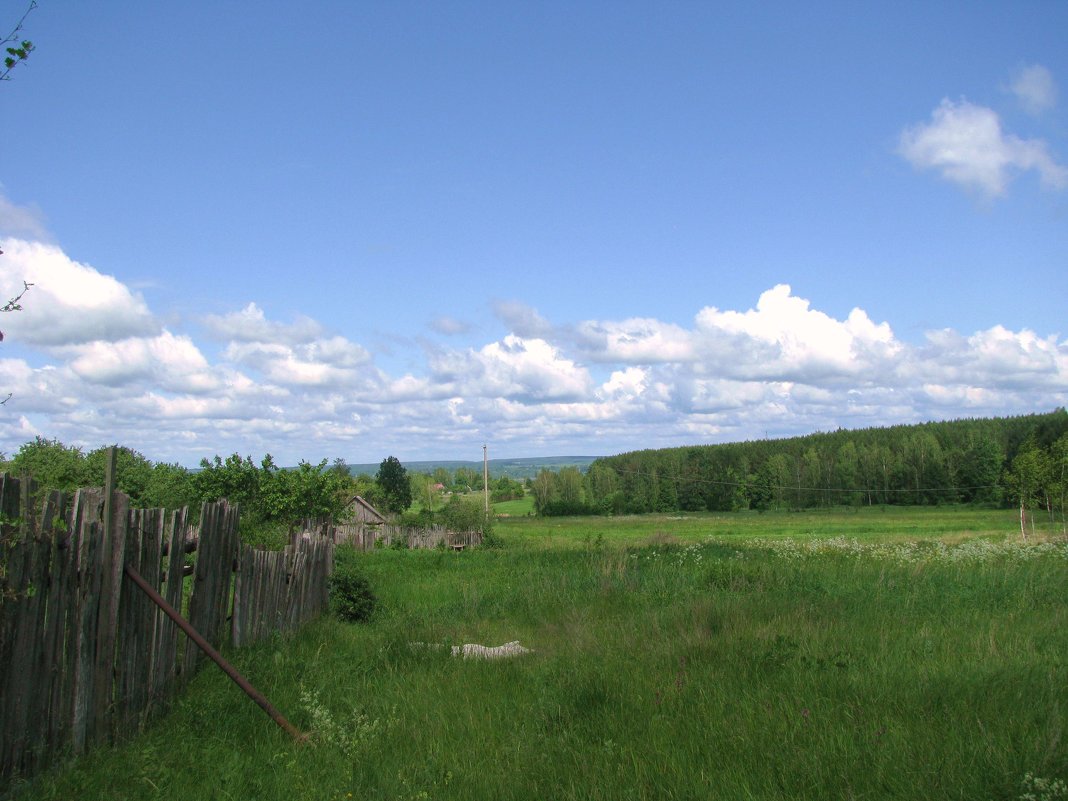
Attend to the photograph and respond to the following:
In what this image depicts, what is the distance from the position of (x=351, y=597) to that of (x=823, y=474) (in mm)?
116610

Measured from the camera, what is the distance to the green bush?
1250 cm

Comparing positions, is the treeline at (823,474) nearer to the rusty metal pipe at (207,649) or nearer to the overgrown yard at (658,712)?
the overgrown yard at (658,712)

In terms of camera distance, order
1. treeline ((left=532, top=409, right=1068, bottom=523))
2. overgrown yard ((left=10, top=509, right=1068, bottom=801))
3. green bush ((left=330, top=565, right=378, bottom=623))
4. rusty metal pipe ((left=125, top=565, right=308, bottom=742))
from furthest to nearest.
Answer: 1. treeline ((left=532, top=409, right=1068, bottom=523))
2. green bush ((left=330, top=565, right=378, bottom=623))
3. rusty metal pipe ((left=125, top=565, right=308, bottom=742))
4. overgrown yard ((left=10, top=509, right=1068, bottom=801))

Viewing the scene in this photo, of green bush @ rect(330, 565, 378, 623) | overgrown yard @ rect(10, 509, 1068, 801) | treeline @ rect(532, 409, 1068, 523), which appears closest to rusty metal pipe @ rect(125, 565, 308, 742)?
overgrown yard @ rect(10, 509, 1068, 801)

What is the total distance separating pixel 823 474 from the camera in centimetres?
11819

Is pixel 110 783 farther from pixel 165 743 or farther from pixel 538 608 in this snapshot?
pixel 538 608

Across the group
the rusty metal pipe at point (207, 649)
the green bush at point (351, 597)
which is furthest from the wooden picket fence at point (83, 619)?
the green bush at point (351, 597)

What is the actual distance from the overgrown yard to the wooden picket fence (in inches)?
10.3

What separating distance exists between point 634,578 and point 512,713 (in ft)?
27.8

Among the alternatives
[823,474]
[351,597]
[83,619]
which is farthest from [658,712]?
[823,474]

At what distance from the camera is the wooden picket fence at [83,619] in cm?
438

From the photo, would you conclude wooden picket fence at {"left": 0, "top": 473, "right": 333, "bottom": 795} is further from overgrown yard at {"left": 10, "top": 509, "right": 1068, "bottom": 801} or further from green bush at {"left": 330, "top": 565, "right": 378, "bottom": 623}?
→ green bush at {"left": 330, "top": 565, "right": 378, "bottom": 623}

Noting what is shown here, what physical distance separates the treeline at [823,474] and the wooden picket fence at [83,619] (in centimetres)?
9580

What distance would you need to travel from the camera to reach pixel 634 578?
46.6 feet
